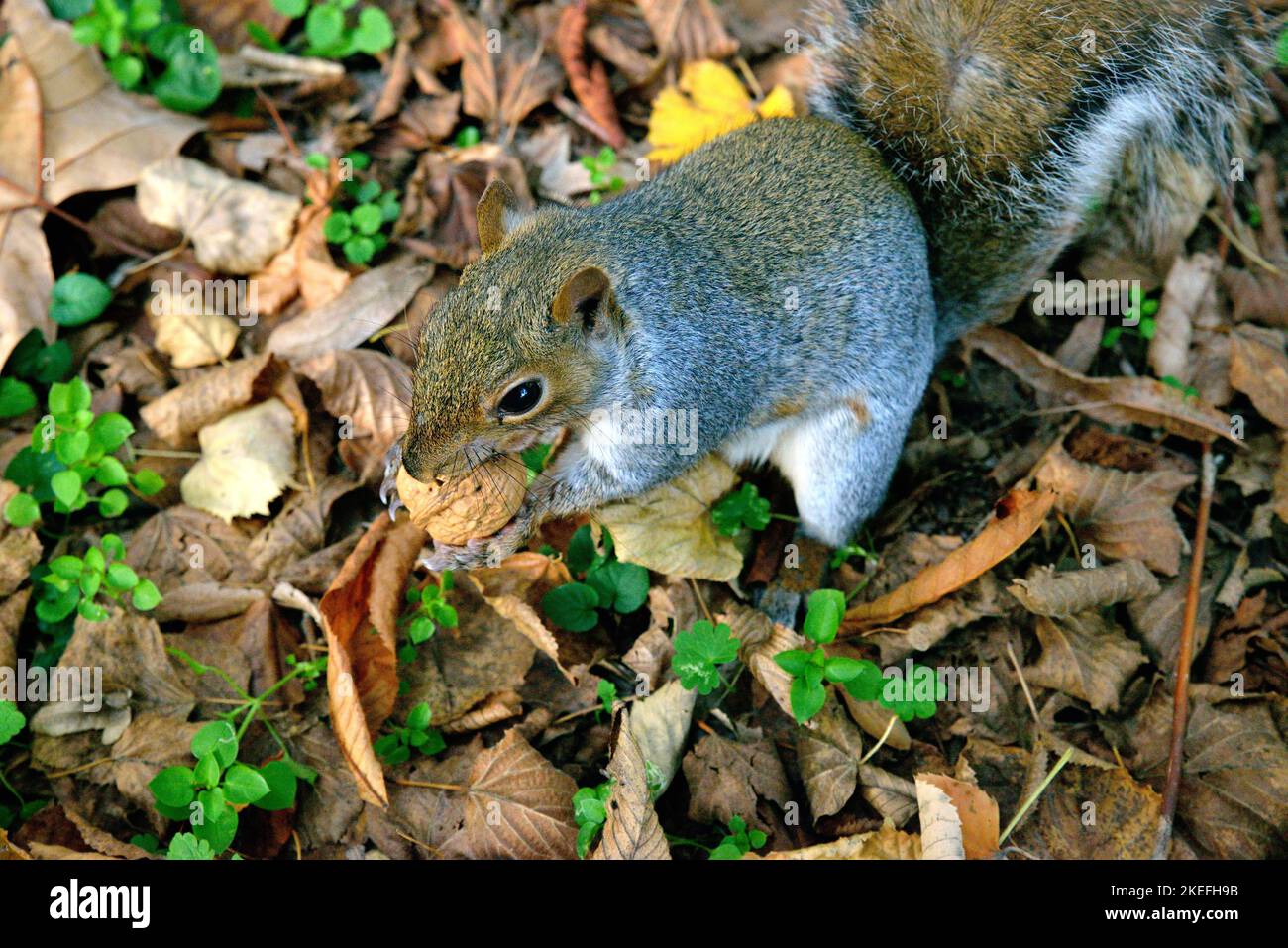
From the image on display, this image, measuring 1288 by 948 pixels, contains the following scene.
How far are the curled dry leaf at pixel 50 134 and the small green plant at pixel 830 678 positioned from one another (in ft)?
7.17

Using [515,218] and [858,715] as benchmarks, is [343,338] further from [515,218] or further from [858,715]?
[858,715]

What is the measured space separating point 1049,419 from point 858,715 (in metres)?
1.04

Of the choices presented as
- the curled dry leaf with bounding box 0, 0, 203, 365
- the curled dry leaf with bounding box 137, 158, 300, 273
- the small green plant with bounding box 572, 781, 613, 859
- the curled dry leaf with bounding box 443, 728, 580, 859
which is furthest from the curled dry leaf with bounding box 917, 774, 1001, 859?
the curled dry leaf with bounding box 0, 0, 203, 365

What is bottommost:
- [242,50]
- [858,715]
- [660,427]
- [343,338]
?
[858,715]

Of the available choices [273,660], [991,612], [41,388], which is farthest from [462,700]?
[41,388]

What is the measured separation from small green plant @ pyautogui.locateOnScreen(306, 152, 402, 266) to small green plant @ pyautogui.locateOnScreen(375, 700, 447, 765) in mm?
1329

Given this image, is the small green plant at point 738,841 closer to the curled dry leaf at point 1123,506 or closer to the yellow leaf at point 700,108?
the curled dry leaf at point 1123,506

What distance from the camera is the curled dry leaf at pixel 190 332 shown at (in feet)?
8.96

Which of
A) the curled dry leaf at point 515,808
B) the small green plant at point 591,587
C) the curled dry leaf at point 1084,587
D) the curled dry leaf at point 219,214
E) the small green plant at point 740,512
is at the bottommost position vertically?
the curled dry leaf at point 515,808

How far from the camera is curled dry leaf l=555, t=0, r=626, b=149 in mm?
3066

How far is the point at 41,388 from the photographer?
2695 mm

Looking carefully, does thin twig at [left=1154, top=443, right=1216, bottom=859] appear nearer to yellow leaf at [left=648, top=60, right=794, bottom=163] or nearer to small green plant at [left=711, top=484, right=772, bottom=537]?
small green plant at [left=711, top=484, right=772, bottom=537]

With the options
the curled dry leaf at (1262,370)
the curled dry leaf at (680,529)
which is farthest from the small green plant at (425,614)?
the curled dry leaf at (1262,370)
